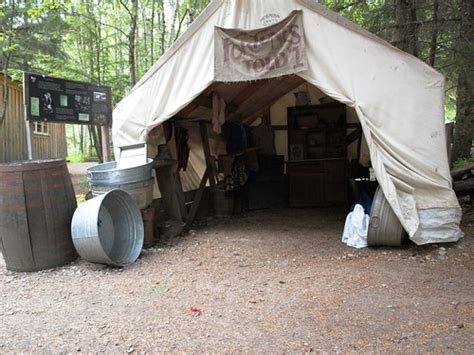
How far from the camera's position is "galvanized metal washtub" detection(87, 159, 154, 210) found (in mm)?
4102

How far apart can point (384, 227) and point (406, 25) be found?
3446mm

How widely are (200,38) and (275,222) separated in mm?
2930

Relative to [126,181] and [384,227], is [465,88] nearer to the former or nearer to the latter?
[384,227]

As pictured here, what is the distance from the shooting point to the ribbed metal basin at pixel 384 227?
12.5 feet

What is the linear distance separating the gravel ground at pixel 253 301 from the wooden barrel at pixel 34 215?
0.56ft

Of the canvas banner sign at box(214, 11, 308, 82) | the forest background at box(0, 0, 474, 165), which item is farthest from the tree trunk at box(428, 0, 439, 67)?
the canvas banner sign at box(214, 11, 308, 82)

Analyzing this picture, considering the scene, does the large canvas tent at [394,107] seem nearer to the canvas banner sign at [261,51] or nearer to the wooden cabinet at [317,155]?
the canvas banner sign at [261,51]

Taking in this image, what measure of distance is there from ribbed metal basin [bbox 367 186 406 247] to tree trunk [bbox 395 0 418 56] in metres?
3.05

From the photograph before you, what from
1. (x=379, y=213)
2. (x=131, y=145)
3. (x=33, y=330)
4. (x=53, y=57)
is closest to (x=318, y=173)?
(x=379, y=213)

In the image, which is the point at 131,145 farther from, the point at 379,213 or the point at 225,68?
the point at 379,213

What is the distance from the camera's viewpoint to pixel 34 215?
358 centimetres

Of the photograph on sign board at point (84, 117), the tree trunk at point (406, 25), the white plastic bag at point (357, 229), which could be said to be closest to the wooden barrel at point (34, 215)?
the photograph on sign board at point (84, 117)

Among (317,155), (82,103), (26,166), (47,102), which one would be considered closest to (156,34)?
(317,155)

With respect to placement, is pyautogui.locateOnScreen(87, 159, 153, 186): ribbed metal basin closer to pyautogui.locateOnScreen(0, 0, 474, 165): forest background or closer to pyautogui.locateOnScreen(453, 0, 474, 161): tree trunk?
pyautogui.locateOnScreen(0, 0, 474, 165): forest background
